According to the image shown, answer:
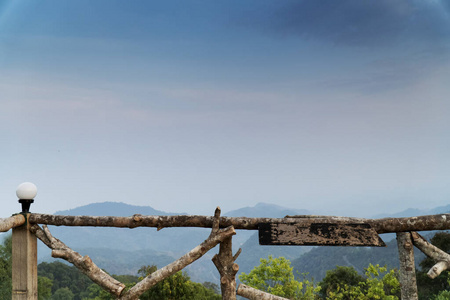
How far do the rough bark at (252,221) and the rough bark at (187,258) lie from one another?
0.14m

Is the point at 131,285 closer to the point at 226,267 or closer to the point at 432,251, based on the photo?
the point at 226,267

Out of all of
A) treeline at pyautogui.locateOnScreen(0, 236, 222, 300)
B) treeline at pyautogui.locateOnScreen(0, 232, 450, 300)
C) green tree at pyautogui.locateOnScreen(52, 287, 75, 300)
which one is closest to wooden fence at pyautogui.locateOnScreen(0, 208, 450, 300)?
treeline at pyautogui.locateOnScreen(0, 232, 450, 300)

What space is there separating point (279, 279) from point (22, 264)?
485 centimetres

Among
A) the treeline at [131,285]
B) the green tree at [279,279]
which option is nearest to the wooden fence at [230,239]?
the treeline at [131,285]

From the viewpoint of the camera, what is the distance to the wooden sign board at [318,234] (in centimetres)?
330

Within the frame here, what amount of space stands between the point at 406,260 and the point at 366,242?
513 mm

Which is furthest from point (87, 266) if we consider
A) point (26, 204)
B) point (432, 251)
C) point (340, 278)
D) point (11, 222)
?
point (340, 278)

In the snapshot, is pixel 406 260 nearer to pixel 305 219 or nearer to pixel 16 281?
pixel 305 219

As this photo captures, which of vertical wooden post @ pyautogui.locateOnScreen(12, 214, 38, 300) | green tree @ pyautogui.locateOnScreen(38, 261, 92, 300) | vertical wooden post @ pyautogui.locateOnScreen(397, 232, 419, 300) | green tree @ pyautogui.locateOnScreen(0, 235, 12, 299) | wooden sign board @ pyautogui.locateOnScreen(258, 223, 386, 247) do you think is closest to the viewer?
wooden sign board @ pyautogui.locateOnScreen(258, 223, 386, 247)

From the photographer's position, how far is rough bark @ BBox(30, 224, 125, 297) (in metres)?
3.63

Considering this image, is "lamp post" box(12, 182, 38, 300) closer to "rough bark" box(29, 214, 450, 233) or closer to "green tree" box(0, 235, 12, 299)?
"rough bark" box(29, 214, 450, 233)

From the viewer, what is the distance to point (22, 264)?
425 cm

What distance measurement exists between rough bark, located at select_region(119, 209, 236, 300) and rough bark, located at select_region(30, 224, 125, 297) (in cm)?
14

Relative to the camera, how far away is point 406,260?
11.2 ft
